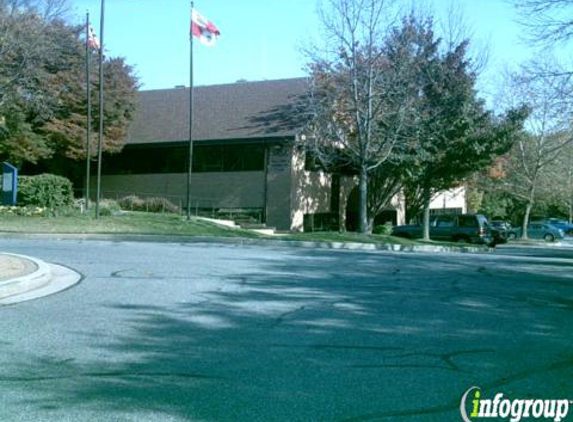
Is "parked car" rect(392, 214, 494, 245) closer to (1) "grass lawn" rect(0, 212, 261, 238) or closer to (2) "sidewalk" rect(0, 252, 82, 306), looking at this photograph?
(1) "grass lawn" rect(0, 212, 261, 238)

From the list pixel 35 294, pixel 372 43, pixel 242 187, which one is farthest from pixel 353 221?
pixel 35 294

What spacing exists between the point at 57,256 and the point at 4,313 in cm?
634

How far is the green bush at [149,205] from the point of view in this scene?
3241 centimetres

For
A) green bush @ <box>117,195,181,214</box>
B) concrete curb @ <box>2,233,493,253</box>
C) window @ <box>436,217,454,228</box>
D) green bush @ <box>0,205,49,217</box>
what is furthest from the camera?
window @ <box>436,217,454,228</box>

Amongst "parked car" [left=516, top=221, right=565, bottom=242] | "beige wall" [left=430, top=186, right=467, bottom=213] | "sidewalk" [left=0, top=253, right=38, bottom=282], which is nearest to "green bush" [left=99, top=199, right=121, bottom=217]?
"sidewalk" [left=0, top=253, right=38, bottom=282]

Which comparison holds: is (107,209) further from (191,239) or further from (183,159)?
(183,159)

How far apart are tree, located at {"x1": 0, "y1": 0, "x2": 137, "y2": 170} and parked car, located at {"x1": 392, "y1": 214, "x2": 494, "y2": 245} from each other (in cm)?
1590

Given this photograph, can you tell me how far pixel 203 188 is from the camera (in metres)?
34.8

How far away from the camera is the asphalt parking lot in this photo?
5.66 meters

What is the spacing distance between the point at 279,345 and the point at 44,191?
69.6 feet

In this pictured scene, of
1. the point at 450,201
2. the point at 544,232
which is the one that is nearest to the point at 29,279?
the point at 450,201

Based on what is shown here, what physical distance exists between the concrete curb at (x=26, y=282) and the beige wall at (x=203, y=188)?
848 inches

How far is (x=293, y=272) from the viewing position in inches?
521

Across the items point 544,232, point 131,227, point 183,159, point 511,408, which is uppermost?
point 183,159
